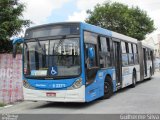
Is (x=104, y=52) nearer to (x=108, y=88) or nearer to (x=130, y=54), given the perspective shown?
(x=108, y=88)

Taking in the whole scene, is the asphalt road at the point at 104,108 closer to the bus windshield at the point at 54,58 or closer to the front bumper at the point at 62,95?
the front bumper at the point at 62,95

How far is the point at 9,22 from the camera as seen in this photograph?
1577 cm

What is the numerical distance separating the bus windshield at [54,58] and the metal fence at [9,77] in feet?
9.03

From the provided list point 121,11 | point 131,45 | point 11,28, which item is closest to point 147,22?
point 121,11

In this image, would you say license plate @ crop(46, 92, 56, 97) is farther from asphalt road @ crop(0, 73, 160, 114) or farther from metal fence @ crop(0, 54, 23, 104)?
metal fence @ crop(0, 54, 23, 104)

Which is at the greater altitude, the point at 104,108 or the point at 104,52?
the point at 104,52

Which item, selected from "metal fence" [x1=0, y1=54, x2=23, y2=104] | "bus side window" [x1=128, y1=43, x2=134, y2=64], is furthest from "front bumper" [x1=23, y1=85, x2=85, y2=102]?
"bus side window" [x1=128, y1=43, x2=134, y2=64]

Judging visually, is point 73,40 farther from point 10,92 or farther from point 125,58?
point 125,58

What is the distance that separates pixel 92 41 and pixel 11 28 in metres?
5.67

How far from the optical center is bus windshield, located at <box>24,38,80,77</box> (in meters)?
10.8

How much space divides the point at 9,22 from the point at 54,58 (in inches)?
225

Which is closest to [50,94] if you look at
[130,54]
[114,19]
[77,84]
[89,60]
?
[77,84]

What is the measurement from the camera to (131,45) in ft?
59.8

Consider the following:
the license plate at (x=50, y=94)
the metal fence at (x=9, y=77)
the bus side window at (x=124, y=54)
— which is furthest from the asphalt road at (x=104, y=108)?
the bus side window at (x=124, y=54)
